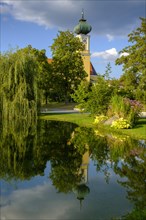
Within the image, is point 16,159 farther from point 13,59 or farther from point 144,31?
point 144,31

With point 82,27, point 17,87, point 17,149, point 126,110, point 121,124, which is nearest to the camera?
point 17,149

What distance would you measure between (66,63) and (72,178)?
118 ft

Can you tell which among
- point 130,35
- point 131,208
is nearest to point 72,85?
point 130,35

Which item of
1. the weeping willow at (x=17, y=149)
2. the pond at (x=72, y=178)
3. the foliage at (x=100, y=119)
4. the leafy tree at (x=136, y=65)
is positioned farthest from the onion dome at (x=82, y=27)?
the pond at (x=72, y=178)

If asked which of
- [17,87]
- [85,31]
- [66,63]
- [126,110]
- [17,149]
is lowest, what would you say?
[17,149]

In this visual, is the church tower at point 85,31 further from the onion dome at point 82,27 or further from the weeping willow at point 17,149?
the weeping willow at point 17,149

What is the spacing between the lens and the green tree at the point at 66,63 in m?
45.3

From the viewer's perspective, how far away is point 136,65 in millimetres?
31219

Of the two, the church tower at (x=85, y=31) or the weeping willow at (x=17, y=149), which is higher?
the church tower at (x=85, y=31)

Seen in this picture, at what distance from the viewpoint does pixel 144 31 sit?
30641mm

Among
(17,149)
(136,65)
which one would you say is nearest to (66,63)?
(136,65)

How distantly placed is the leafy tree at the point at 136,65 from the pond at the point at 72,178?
548 inches

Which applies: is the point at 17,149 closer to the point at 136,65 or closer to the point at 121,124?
the point at 121,124

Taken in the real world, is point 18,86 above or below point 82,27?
below
